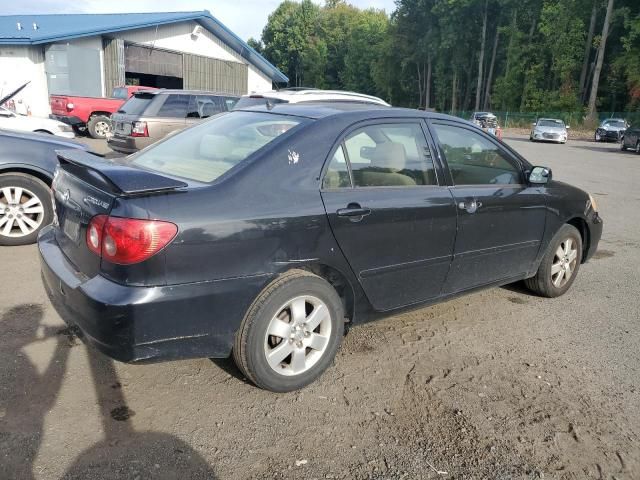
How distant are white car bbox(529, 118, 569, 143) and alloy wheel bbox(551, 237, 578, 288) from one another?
1103 inches

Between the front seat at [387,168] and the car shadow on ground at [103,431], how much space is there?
73.5 inches

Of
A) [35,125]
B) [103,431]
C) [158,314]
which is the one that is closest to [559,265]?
[158,314]

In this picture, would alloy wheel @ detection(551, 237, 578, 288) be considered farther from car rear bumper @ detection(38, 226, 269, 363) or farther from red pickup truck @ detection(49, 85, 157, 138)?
red pickup truck @ detection(49, 85, 157, 138)

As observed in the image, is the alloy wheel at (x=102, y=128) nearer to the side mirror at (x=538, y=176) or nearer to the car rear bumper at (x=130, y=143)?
the car rear bumper at (x=130, y=143)

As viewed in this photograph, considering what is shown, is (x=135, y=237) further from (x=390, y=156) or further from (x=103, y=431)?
(x=390, y=156)

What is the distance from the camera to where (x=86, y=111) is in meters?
17.1

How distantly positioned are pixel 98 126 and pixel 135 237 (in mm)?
16678

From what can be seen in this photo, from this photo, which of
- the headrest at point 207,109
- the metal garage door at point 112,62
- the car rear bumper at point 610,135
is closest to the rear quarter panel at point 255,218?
the headrest at point 207,109

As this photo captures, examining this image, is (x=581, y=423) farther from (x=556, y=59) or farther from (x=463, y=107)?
(x=463, y=107)

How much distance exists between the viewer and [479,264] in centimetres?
390

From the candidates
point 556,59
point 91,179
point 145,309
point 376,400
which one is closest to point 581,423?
point 376,400

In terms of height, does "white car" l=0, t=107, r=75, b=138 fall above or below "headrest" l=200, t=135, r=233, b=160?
below

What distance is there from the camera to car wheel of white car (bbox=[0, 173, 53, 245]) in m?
5.41

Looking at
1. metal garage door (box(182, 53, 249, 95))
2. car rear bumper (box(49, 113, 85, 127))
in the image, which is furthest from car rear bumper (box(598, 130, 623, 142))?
car rear bumper (box(49, 113, 85, 127))
